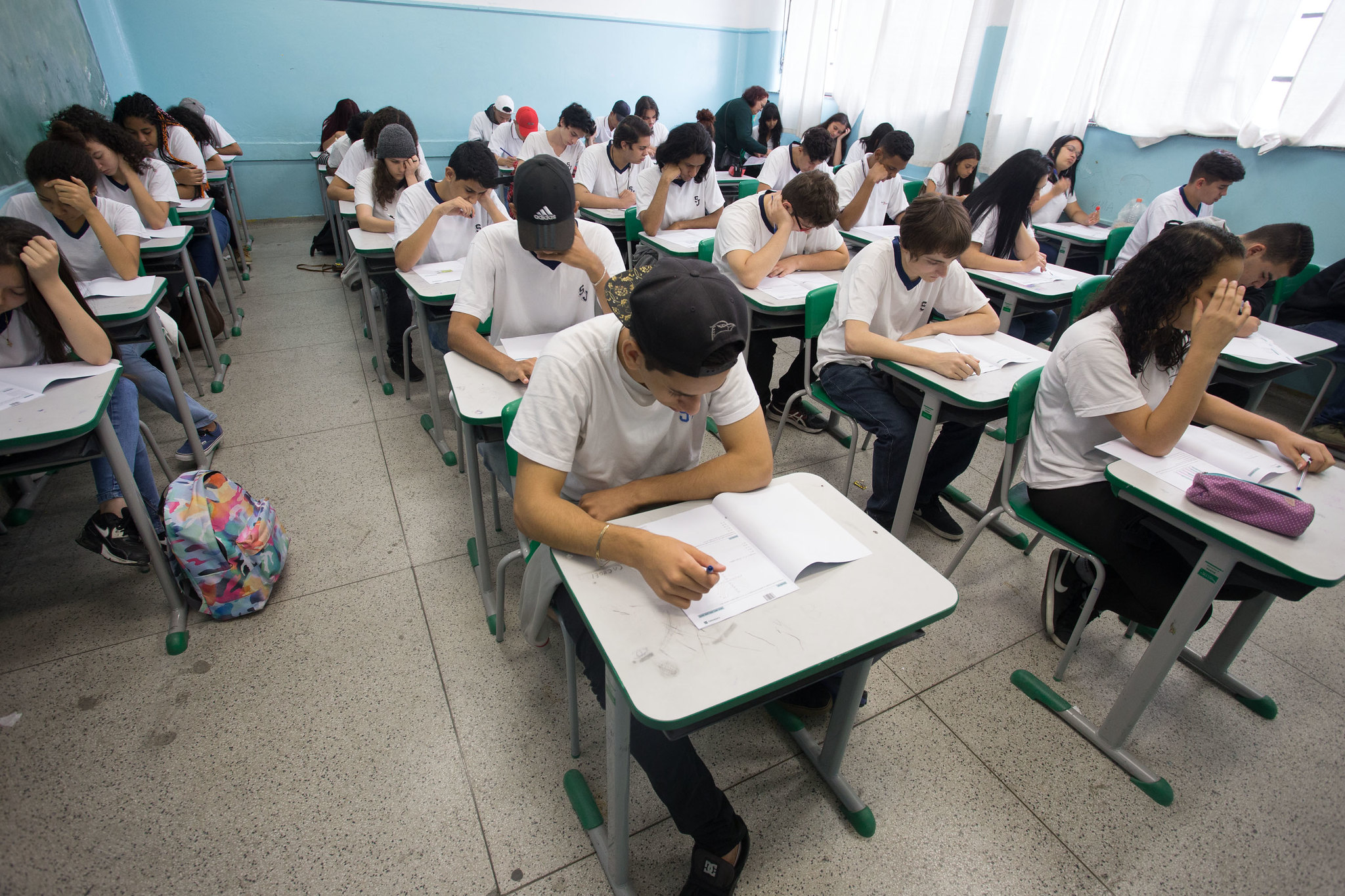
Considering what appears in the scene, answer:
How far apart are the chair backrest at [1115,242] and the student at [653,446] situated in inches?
145

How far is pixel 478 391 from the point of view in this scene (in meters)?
1.61

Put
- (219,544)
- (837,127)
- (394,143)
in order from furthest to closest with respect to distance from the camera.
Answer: (837,127) → (394,143) → (219,544)

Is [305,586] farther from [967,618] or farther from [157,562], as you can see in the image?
[967,618]

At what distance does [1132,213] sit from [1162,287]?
351 cm

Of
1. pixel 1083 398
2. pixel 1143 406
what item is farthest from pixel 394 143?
pixel 1143 406

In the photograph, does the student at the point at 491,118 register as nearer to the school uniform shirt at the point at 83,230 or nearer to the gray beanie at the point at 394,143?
the gray beanie at the point at 394,143

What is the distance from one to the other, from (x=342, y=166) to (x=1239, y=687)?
17.0ft

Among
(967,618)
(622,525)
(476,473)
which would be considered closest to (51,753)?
(476,473)

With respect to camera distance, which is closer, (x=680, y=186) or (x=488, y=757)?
(x=488, y=757)

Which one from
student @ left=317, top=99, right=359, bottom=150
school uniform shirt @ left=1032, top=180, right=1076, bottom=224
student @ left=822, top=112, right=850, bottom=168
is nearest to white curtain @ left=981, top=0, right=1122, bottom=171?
school uniform shirt @ left=1032, top=180, right=1076, bottom=224

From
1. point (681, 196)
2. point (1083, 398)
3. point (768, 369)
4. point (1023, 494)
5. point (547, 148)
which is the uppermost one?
point (547, 148)

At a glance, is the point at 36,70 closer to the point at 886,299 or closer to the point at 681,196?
the point at 681,196

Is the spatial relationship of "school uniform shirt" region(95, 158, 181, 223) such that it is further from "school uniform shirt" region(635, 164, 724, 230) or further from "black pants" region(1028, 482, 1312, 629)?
"black pants" region(1028, 482, 1312, 629)

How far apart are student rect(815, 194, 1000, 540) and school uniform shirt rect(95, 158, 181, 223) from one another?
3346mm
